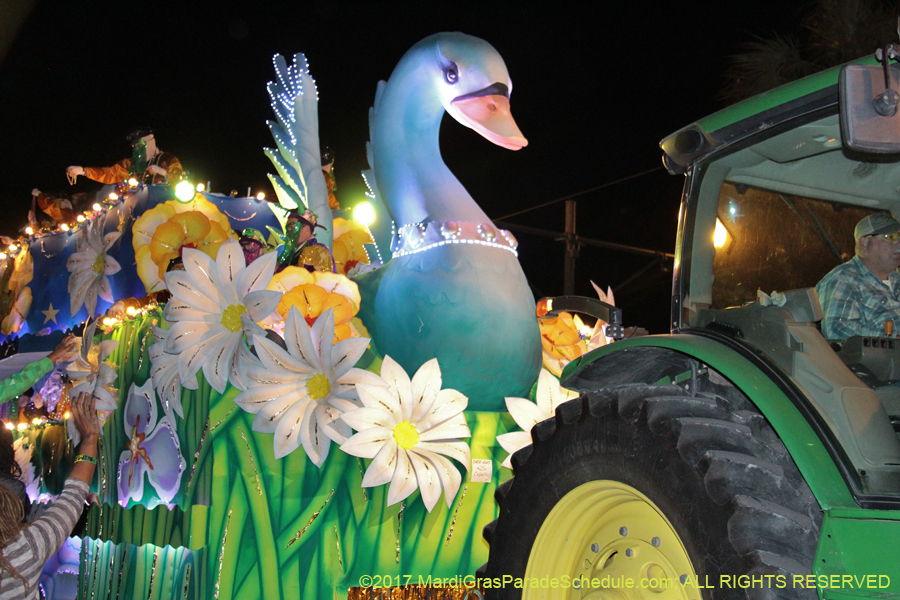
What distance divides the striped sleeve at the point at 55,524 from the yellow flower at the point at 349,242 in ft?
10.9

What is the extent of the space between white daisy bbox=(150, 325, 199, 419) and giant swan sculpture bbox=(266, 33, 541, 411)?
4.11ft

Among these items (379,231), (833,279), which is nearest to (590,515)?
(833,279)

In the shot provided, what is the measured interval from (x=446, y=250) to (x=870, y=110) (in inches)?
115

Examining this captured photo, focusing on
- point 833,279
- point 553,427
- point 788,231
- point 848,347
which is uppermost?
point 788,231

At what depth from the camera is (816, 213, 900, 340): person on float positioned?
90.1 inches

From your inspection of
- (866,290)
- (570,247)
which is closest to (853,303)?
(866,290)

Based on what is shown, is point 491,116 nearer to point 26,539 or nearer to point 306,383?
point 306,383

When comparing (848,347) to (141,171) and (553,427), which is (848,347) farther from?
(141,171)

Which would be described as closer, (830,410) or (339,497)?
(830,410)

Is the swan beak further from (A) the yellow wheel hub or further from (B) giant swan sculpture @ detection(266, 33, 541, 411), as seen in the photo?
(A) the yellow wheel hub

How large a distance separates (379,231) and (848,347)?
4233 mm

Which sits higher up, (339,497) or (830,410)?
(830,410)

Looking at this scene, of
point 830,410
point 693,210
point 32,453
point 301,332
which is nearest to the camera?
point 830,410

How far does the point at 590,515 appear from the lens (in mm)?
2324
